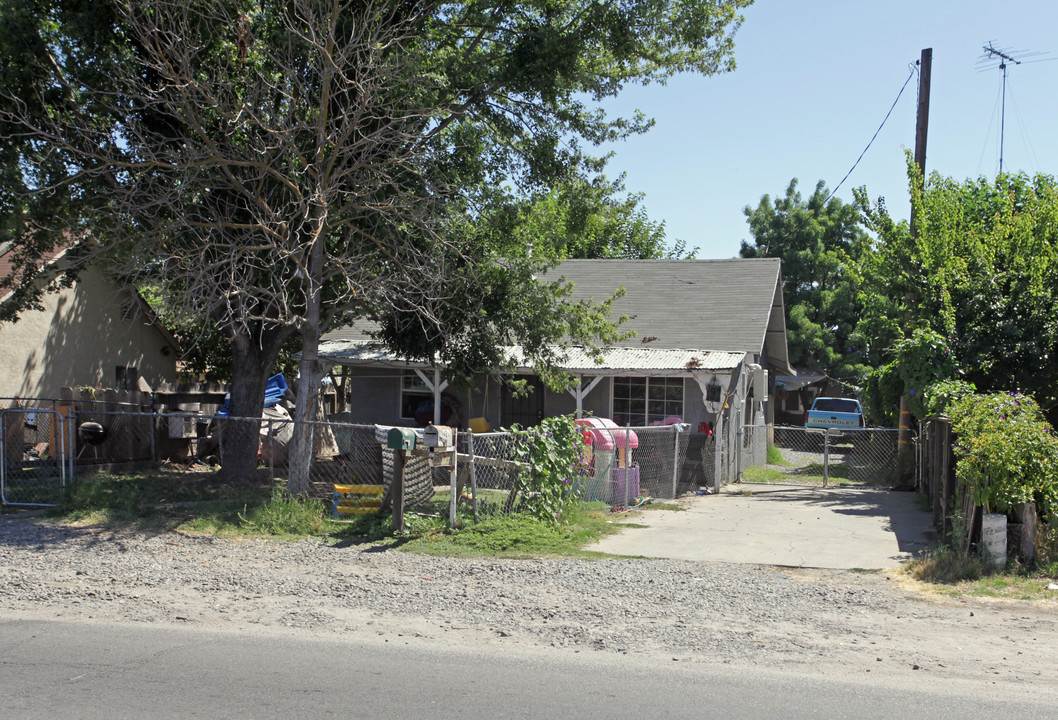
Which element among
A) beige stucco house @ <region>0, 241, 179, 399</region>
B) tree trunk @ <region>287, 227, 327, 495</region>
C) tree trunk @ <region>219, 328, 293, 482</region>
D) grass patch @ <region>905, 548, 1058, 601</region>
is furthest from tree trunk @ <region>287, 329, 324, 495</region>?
beige stucco house @ <region>0, 241, 179, 399</region>

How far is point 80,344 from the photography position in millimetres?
21000

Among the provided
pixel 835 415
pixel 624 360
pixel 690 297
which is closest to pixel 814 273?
pixel 835 415

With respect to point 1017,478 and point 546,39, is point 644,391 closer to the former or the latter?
point 546,39

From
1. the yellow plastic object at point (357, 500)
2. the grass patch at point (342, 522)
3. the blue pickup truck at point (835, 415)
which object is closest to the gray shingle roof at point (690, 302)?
the blue pickup truck at point (835, 415)

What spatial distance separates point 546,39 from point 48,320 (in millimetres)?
14442

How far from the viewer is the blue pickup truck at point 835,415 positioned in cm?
2783

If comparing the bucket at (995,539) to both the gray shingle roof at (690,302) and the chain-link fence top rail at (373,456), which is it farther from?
the gray shingle roof at (690,302)

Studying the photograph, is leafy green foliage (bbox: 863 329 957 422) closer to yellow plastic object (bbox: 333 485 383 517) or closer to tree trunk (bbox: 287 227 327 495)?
yellow plastic object (bbox: 333 485 383 517)

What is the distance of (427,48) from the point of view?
47.9ft

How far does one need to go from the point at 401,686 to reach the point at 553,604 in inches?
93.3

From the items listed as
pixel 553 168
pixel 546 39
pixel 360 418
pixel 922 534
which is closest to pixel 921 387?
pixel 922 534

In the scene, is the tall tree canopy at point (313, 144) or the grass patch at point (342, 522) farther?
the tall tree canopy at point (313, 144)

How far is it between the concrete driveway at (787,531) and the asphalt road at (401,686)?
13.1 ft

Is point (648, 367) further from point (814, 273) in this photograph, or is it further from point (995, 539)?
point (814, 273)
